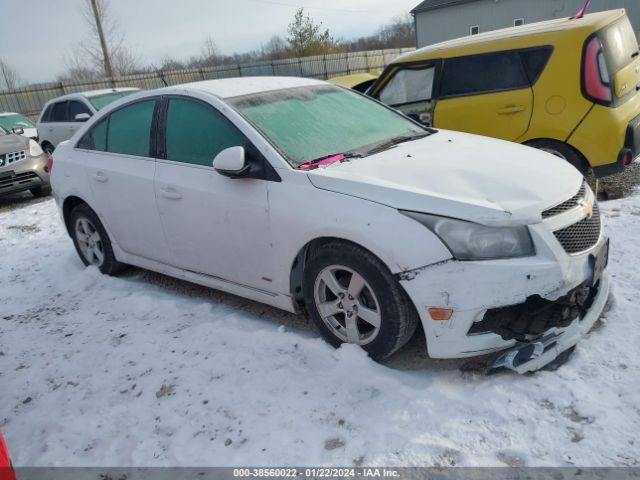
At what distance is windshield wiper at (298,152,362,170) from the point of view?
10.1 ft

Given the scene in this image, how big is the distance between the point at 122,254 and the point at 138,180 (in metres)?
0.84

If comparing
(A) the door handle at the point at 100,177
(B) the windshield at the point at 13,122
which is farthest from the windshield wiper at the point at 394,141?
(B) the windshield at the point at 13,122

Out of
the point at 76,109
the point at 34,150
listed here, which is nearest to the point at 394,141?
the point at 34,150

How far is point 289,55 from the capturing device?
3388 cm

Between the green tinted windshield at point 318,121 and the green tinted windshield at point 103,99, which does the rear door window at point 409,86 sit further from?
the green tinted windshield at point 103,99

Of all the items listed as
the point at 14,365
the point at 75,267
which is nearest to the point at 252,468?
the point at 14,365

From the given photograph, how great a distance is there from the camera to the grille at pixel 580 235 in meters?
2.61

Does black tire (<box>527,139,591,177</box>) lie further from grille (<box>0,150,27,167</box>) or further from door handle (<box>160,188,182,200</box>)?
grille (<box>0,150,27,167</box>)

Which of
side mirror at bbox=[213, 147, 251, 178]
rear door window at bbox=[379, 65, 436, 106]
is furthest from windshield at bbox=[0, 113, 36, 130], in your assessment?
side mirror at bbox=[213, 147, 251, 178]

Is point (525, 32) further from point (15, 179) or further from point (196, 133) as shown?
point (15, 179)

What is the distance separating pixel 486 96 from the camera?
17.3 feet

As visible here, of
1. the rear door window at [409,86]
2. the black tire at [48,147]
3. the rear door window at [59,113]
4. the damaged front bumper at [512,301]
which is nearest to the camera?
the damaged front bumper at [512,301]

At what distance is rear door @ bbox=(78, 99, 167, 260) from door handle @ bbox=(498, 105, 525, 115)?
3.37 metres

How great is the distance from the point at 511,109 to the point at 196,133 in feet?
10.5
